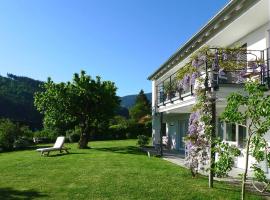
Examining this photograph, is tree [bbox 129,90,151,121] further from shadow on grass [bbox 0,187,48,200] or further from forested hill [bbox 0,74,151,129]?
shadow on grass [bbox 0,187,48,200]

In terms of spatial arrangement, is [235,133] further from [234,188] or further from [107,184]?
[107,184]

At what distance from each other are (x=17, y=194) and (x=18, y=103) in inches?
2530

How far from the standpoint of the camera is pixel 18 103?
7362 cm

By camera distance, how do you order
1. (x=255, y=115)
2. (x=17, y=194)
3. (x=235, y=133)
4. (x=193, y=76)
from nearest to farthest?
(x=255, y=115)
(x=17, y=194)
(x=193, y=76)
(x=235, y=133)

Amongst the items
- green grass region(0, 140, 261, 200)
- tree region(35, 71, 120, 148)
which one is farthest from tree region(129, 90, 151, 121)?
green grass region(0, 140, 261, 200)

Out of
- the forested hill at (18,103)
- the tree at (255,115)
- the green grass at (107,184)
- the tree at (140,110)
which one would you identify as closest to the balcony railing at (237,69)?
the green grass at (107,184)

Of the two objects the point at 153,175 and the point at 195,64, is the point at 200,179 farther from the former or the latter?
the point at 195,64

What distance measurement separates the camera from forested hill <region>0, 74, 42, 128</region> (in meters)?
70.8

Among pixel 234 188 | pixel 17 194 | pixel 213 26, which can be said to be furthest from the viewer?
pixel 213 26

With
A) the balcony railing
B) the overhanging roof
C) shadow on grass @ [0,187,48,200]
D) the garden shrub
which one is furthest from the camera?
the garden shrub

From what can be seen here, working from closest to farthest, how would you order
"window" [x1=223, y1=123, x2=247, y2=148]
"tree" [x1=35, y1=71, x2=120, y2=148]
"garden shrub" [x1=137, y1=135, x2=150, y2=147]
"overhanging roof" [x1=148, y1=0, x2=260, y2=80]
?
"overhanging roof" [x1=148, y1=0, x2=260, y2=80], "window" [x1=223, y1=123, x2=247, y2=148], "tree" [x1=35, y1=71, x2=120, y2=148], "garden shrub" [x1=137, y1=135, x2=150, y2=147]

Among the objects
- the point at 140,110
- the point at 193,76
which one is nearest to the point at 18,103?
the point at 140,110

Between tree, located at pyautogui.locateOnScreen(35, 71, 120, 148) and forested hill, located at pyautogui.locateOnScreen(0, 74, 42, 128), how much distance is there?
3487 centimetres

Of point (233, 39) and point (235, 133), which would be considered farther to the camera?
point (235, 133)
